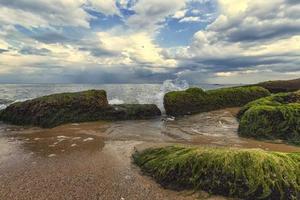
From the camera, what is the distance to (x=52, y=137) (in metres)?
8.13

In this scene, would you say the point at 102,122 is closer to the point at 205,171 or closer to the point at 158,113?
the point at 158,113

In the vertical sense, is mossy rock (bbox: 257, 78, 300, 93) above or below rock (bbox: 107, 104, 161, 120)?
above

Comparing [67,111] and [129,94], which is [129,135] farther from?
[129,94]

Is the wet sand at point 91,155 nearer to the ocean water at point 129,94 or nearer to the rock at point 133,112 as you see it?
the rock at point 133,112

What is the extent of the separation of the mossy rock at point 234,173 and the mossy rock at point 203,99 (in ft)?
27.1

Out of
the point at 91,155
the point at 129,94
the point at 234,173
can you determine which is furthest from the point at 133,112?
the point at 129,94

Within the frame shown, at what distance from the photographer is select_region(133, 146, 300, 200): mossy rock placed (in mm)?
3834

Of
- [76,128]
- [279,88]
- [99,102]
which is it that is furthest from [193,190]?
[279,88]

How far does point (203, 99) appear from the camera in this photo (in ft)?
44.6

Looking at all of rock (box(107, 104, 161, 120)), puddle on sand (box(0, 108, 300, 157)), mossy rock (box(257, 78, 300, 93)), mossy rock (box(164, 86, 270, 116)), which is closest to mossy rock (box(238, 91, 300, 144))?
puddle on sand (box(0, 108, 300, 157))

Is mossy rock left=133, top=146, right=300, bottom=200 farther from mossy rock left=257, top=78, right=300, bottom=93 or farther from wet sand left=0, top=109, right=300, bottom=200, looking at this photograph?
mossy rock left=257, top=78, right=300, bottom=93

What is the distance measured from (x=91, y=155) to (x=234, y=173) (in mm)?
3106

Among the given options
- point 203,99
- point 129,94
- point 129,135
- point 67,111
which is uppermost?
point 203,99

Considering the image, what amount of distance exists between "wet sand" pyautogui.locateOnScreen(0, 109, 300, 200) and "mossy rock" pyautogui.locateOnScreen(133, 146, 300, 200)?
8.5 inches
